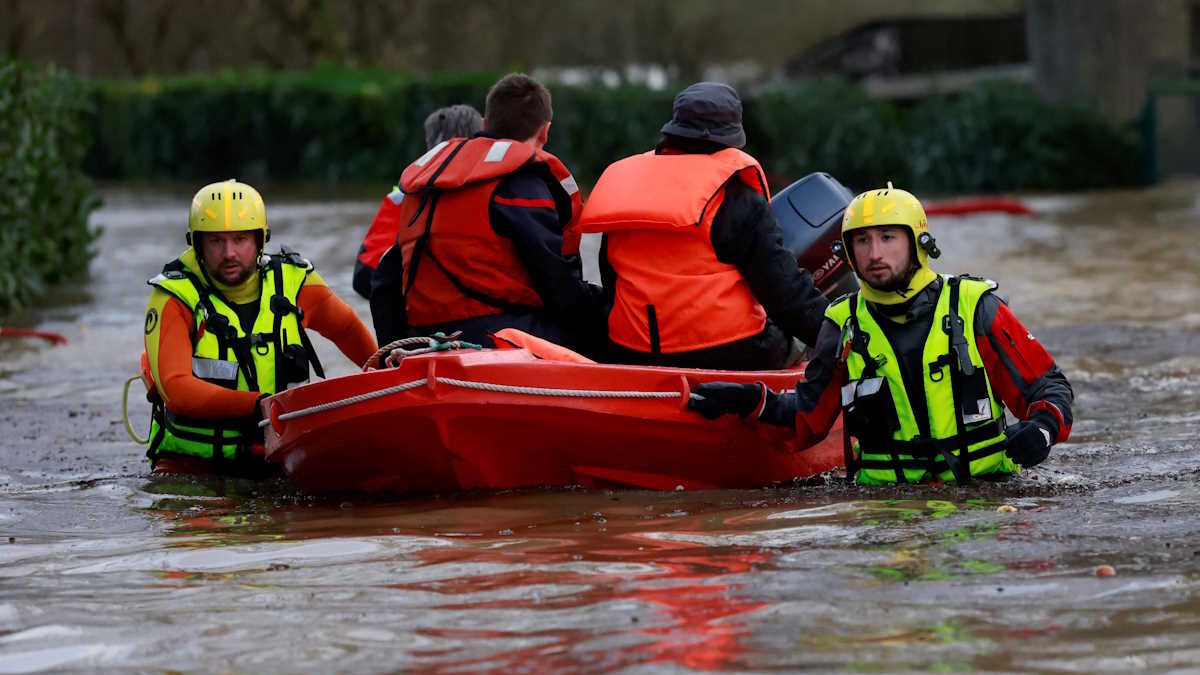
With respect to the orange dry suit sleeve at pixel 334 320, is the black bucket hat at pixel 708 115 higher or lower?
higher

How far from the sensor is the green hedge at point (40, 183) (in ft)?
49.4

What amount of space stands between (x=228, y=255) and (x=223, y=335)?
1.13ft

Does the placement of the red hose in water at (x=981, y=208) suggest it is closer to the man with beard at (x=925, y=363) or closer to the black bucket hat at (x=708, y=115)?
the black bucket hat at (x=708, y=115)

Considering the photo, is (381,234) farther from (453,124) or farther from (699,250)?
(699,250)

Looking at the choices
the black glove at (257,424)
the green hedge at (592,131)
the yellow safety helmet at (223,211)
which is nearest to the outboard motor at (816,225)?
the yellow safety helmet at (223,211)

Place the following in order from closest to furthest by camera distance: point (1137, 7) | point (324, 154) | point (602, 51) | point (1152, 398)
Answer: point (1152, 398) → point (1137, 7) → point (324, 154) → point (602, 51)

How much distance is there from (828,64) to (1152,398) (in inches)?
1171

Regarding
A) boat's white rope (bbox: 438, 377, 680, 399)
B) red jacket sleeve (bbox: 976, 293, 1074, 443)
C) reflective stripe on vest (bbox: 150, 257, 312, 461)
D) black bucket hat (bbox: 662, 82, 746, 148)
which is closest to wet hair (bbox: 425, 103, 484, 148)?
reflective stripe on vest (bbox: 150, 257, 312, 461)

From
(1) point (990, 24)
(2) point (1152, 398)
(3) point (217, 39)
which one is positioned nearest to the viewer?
(2) point (1152, 398)

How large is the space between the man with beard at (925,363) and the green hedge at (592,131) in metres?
19.0

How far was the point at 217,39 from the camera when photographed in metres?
58.2

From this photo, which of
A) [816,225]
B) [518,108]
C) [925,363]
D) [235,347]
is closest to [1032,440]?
[925,363]

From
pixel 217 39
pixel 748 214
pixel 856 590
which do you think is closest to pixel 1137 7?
pixel 748 214

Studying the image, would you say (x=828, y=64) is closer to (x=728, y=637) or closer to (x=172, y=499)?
(x=172, y=499)
